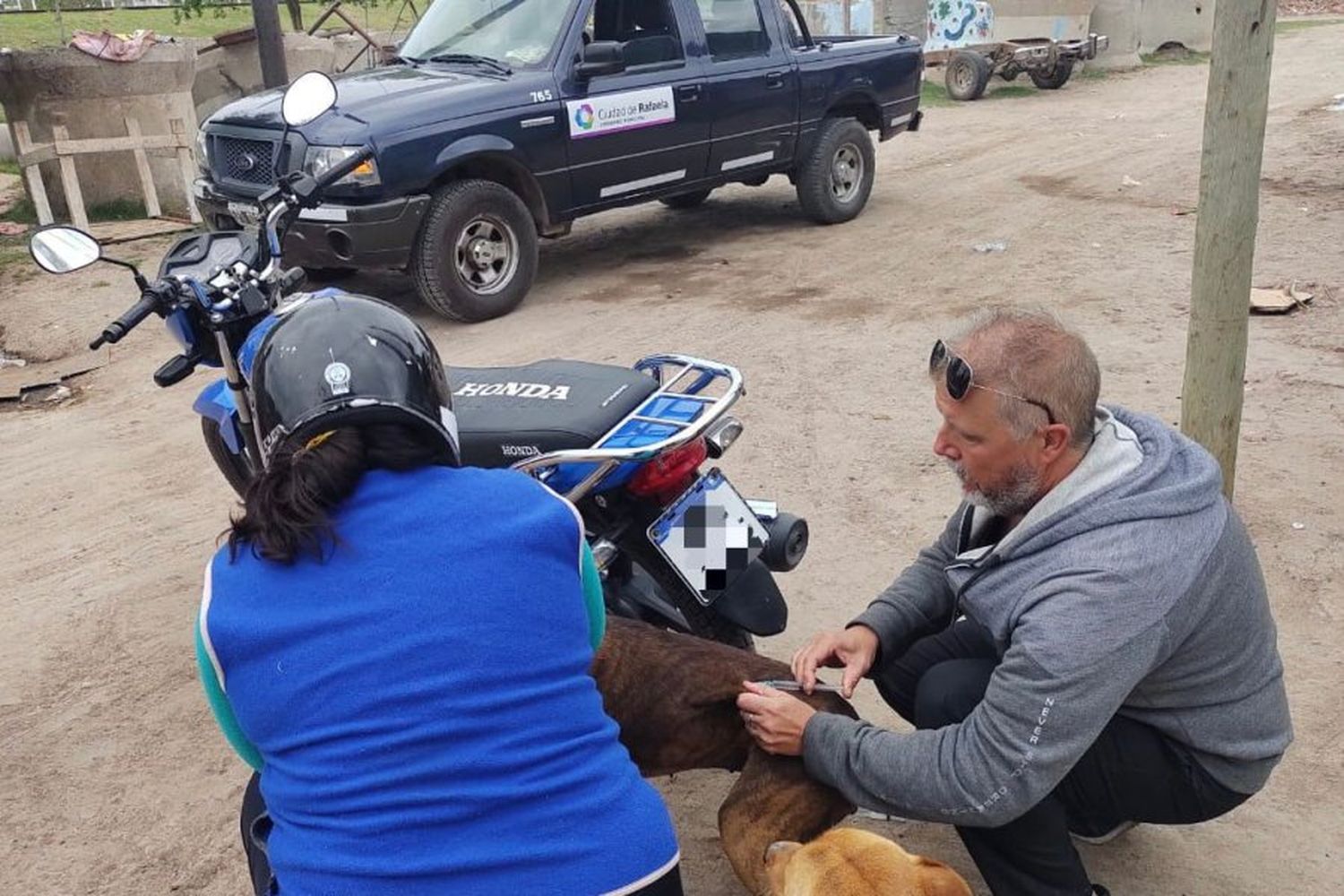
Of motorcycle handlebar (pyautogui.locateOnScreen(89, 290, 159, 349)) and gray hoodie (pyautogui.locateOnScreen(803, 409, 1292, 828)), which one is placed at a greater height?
motorcycle handlebar (pyautogui.locateOnScreen(89, 290, 159, 349))

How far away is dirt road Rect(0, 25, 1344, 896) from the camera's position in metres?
3.23

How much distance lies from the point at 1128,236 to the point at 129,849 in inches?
309

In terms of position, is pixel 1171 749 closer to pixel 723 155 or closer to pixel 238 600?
pixel 238 600

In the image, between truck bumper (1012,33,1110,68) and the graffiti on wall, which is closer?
truck bumper (1012,33,1110,68)

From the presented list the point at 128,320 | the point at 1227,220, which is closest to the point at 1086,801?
the point at 1227,220

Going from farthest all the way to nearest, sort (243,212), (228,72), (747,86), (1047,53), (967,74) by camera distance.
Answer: (1047,53), (967,74), (228,72), (747,86), (243,212)

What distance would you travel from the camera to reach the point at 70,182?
10.4m

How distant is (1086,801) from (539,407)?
1601mm

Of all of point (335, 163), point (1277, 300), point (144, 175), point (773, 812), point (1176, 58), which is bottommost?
point (1277, 300)

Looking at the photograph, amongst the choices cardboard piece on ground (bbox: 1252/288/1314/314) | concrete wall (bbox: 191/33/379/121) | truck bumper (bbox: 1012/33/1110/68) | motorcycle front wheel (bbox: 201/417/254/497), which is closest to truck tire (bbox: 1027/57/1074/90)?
truck bumper (bbox: 1012/33/1110/68)

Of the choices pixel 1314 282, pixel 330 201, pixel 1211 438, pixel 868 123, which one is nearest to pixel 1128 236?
pixel 1314 282

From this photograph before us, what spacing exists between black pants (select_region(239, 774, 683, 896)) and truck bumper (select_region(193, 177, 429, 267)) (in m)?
4.80

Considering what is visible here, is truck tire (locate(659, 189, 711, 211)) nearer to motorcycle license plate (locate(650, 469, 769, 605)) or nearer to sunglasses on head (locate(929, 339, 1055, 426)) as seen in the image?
motorcycle license plate (locate(650, 469, 769, 605))

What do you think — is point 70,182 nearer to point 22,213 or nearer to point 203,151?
point 22,213
